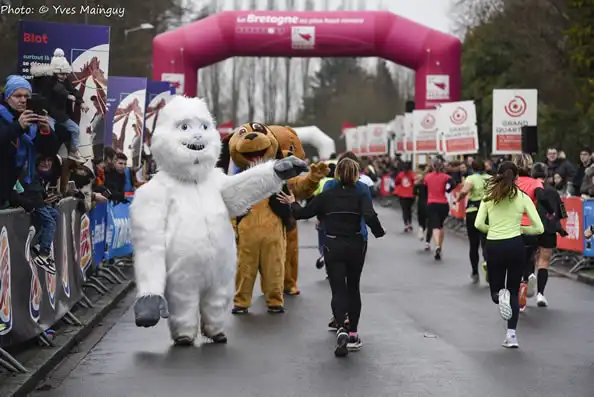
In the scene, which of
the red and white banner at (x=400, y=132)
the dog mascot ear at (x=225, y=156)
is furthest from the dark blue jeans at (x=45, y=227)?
the red and white banner at (x=400, y=132)

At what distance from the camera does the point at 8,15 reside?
72.8 feet

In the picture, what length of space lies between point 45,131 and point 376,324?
4.12 meters

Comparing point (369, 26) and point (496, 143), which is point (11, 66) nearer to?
point (496, 143)

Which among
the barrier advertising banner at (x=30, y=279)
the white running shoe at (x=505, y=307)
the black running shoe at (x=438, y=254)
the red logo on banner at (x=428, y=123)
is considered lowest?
the black running shoe at (x=438, y=254)

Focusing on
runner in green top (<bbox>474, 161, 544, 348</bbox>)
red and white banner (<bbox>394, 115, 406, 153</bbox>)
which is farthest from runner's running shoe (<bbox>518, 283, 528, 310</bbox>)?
red and white banner (<bbox>394, 115, 406, 153</bbox>)

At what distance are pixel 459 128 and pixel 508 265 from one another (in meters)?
19.1

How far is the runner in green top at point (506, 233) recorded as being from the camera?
35.2 ft

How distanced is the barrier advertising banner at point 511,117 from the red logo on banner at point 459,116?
158 inches

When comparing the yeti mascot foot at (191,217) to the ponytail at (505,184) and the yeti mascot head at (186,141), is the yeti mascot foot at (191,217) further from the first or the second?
the ponytail at (505,184)

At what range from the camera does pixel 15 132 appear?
9328mm

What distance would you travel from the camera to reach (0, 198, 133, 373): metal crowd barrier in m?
8.82

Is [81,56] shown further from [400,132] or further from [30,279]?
[400,132]

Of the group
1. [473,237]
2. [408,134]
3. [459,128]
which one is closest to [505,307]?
[473,237]

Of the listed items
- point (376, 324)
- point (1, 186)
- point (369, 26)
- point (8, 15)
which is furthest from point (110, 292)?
point (369, 26)
